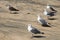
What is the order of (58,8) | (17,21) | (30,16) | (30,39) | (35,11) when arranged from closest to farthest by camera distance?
(30,39) → (17,21) → (30,16) → (35,11) → (58,8)

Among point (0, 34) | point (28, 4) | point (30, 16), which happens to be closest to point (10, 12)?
point (30, 16)

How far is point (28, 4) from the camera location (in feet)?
68.4

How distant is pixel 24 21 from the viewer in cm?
1580

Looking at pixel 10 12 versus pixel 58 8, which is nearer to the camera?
pixel 10 12

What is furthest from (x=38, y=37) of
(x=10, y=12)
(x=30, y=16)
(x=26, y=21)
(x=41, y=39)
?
(x=10, y=12)

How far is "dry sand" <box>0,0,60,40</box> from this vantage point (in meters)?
13.1

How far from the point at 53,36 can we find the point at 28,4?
798cm

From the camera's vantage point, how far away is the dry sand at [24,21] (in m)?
13.1

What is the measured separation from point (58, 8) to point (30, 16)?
355cm

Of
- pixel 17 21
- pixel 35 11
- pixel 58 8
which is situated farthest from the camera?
pixel 58 8

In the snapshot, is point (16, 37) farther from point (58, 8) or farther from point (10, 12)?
point (58, 8)

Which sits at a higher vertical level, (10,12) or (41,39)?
(10,12)

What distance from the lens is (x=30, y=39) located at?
1251 cm

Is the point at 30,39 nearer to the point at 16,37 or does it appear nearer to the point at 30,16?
the point at 16,37
